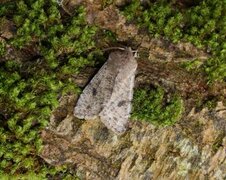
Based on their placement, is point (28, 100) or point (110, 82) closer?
point (28, 100)

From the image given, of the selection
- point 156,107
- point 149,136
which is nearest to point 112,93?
point 156,107

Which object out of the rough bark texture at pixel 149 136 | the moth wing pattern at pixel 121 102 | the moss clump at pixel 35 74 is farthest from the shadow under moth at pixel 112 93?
the moss clump at pixel 35 74

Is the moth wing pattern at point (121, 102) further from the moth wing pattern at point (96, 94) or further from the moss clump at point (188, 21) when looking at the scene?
the moss clump at point (188, 21)

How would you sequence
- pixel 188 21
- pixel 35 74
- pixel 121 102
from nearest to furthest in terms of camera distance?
pixel 35 74, pixel 188 21, pixel 121 102

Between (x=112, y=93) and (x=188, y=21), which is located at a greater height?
(x=188, y=21)

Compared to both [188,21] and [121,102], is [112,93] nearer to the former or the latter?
[121,102]

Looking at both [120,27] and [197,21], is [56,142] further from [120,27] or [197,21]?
[197,21]

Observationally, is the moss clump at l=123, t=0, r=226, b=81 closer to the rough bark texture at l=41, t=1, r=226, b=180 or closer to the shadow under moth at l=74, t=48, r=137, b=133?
the rough bark texture at l=41, t=1, r=226, b=180

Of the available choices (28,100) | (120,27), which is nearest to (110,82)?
(120,27)
